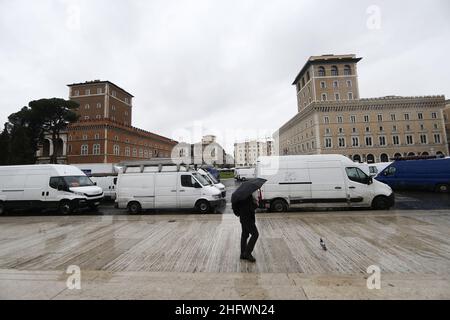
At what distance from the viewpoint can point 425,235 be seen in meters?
6.25

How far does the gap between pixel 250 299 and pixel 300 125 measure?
75.6 meters

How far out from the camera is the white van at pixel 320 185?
1001 centimetres

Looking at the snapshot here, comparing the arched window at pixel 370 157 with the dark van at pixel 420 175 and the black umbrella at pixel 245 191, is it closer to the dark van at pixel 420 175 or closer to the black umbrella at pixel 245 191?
the dark van at pixel 420 175

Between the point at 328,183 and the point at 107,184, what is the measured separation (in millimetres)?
15705

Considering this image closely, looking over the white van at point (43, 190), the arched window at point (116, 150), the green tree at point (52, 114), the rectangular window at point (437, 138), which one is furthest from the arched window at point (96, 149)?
the rectangular window at point (437, 138)

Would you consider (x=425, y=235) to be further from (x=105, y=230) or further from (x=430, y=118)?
(x=430, y=118)

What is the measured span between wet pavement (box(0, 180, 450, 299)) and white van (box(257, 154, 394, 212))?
4.64 feet

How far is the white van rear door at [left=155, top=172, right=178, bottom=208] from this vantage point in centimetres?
1089

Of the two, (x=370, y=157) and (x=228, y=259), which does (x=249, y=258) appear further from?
(x=370, y=157)

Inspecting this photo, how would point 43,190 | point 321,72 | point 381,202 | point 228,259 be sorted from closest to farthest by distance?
point 228,259
point 381,202
point 43,190
point 321,72

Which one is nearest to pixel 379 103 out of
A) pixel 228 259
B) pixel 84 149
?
pixel 228 259

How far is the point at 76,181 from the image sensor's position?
1220 centimetres

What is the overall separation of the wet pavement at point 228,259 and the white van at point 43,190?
275cm
